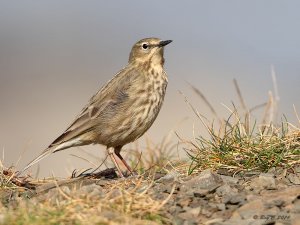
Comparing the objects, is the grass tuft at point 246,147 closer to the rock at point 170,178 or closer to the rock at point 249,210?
the rock at point 170,178

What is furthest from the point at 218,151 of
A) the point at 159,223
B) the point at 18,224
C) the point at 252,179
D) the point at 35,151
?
the point at 35,151

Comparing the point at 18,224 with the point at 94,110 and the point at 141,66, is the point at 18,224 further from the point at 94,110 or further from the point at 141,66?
the point at 141,66

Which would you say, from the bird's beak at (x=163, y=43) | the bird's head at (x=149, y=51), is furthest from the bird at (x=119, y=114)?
the bird's beak at (x=163, y=43)

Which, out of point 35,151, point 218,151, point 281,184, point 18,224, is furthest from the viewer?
point 35,151

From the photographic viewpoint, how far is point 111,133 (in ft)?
28.2

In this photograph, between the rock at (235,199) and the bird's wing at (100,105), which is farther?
the bird's wing at (100,105)

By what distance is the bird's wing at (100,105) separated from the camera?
8672mm

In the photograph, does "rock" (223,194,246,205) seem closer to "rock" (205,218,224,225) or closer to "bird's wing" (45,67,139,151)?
"rock" (205,218,224,225)

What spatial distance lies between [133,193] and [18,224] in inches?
41.2

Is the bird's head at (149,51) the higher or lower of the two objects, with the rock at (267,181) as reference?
higher

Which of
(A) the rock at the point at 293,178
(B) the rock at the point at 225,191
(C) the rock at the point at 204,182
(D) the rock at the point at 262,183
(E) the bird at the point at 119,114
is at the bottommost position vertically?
(A) the rock at the point at 293,178

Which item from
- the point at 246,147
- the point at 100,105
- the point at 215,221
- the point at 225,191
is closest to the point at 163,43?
the point at 100,105

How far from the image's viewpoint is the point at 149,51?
9.41 m

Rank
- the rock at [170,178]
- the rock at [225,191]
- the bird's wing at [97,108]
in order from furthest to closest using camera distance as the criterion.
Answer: the bird's wing at [97,108]
the rock at [170,178]
the rock at [225,191]
